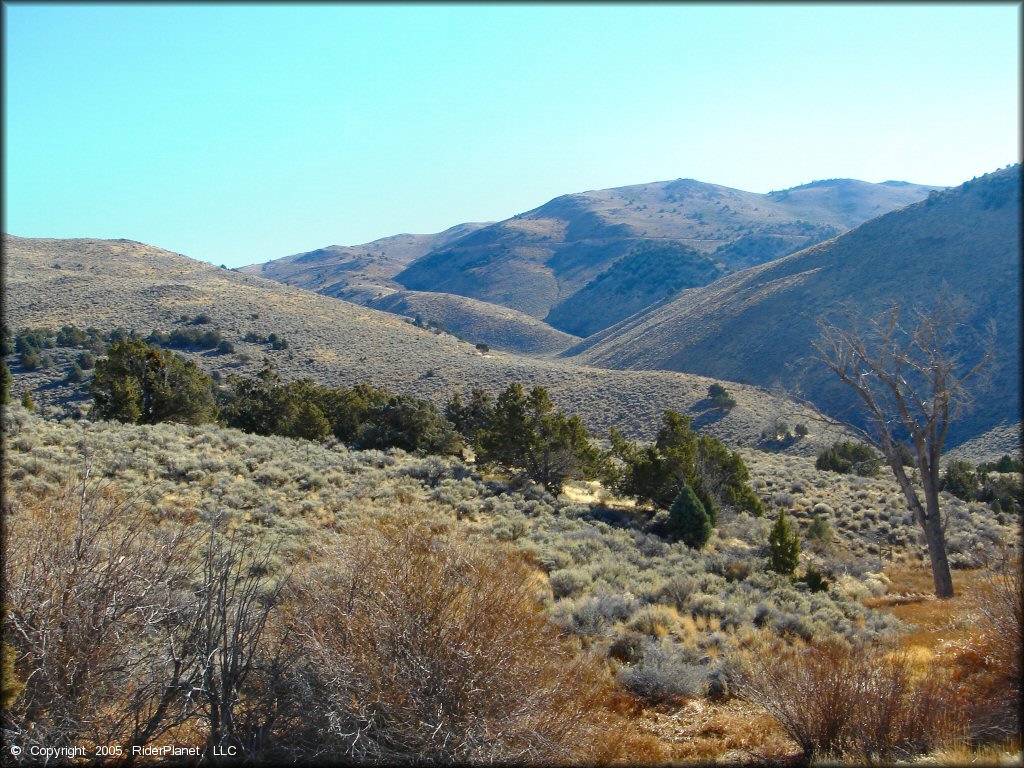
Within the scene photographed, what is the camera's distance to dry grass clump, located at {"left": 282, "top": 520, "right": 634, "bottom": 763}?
5.22 meters

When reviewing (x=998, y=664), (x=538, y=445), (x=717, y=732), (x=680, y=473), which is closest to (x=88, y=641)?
(x=717, y=732)

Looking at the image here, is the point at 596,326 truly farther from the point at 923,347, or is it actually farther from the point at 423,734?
the point at 423,734

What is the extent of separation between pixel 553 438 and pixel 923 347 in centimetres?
1147

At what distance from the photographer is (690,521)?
17.6 meters

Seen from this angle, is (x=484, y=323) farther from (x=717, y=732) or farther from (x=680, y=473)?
(x=717, y=732)

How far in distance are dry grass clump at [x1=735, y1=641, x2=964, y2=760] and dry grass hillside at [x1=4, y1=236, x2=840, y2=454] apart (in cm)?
3877

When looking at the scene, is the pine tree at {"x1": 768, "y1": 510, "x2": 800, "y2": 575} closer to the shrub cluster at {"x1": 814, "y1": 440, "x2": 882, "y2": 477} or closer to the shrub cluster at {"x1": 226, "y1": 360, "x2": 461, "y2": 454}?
the shrub cluster at {"x1": 226, "y1": 360, "x2": 461, "y2": 454}

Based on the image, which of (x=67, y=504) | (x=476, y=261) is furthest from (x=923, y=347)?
(x=476, y=261)

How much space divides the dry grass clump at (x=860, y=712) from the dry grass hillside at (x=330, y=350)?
38775 mm

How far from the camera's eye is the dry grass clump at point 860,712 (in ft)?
18.5

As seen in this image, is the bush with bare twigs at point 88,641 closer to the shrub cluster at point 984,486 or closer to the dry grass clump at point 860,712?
the dry grass clump at point 860,712

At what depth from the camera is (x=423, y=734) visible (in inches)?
204

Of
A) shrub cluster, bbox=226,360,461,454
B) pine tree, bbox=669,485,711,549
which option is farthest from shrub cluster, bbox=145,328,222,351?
pine tree, bbox=669,485,711,549

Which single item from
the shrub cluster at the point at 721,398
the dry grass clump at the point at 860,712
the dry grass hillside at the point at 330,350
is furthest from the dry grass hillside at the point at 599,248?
the dry grass clump at the point at 860,712
